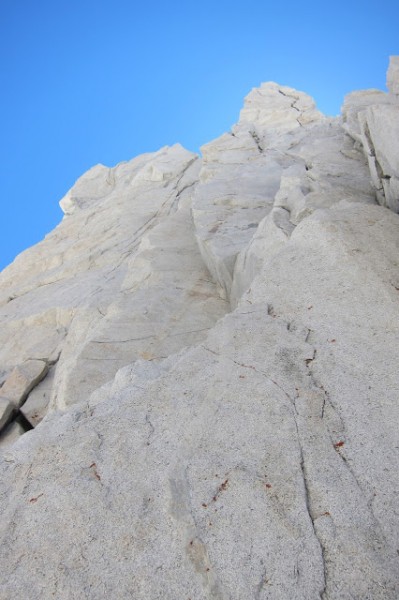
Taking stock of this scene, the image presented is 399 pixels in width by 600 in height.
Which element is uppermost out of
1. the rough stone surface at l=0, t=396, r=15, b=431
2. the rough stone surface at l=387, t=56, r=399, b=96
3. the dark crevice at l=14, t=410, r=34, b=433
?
the rough stone surface at l=387, t=56, r=399, b=96

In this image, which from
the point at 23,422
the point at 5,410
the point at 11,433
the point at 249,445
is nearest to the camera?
the point at 249,445

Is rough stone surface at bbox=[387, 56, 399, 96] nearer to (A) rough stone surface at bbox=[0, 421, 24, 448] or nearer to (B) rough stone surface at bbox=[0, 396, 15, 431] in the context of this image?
(B) rough stone surface at bbox=[0, 396, 15, 431]

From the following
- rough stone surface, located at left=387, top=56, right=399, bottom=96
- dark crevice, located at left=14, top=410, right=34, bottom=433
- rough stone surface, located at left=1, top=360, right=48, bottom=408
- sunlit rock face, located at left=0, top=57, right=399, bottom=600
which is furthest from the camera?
rough stone surface, located at left=387, top=56, right=399, bottom=96

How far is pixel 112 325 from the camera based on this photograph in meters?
14.4

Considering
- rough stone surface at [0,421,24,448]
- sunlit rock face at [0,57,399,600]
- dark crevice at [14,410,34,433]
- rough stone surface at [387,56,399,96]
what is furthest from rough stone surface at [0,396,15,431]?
rough stone surface at [387,56,399,96]

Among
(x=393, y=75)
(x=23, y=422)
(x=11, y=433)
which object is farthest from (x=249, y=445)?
(x=393, y=75)

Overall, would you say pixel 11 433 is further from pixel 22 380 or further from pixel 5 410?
pixel 22 380

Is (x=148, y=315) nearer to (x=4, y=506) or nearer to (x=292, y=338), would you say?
(x=292, y=338)

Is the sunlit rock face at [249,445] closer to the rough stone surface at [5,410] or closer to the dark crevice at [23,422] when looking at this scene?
the dark crevice at [23,422]

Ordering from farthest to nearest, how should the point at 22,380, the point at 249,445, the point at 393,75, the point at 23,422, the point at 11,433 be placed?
the point at 393,75
the point at 22,380
the point at 23,422
the point at 11,433
the point at 249,445

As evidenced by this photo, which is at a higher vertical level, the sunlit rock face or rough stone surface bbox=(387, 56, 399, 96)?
rough stone surface bbox=(387, 56, 399, 96)

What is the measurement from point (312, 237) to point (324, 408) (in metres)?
4.37

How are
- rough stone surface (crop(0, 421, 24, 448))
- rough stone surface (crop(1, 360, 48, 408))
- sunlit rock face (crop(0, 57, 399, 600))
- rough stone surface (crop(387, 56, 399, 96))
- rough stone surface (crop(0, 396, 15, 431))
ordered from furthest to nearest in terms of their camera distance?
rough stone surface (crop(387, 56, 399, 96)) < rough stone surface (crop(1, 360, 48, 408)) < rough stone surface (crop(0, 396, 15, 431)) < rough stone surface (crop(0, 421, 24, 448)) < sunlit rock face (crop(0, 57, 399, 600))

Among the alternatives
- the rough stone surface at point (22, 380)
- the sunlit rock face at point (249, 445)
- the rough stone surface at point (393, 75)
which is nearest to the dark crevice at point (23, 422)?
the rough stone surface at point (22, 380)
